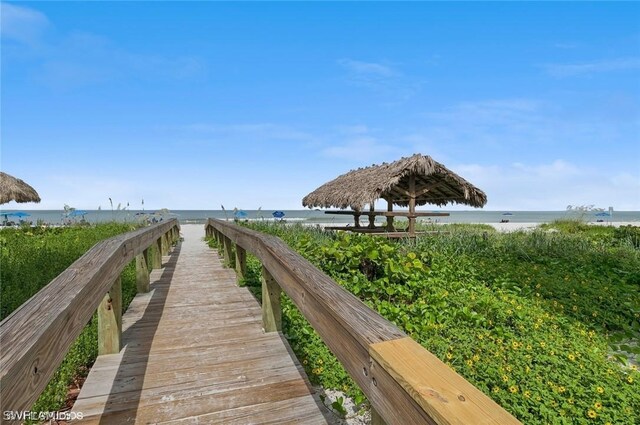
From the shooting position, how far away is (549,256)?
889cm

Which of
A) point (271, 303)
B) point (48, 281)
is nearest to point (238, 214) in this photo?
point (48, 281)

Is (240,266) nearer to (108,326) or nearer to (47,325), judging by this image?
(108,326)

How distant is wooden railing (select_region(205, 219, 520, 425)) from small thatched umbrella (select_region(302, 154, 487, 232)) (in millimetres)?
9575

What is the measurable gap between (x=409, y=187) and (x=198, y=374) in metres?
10.7

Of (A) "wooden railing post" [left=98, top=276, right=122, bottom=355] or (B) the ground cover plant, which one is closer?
(B) the ground cover plant

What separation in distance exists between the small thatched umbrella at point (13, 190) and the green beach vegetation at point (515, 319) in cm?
1707

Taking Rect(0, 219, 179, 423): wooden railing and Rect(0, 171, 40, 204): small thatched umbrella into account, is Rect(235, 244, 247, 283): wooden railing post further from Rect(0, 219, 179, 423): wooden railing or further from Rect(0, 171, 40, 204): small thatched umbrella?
Rect(0, 171, 40, 204): small thatched umbrella

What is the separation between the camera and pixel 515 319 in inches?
188

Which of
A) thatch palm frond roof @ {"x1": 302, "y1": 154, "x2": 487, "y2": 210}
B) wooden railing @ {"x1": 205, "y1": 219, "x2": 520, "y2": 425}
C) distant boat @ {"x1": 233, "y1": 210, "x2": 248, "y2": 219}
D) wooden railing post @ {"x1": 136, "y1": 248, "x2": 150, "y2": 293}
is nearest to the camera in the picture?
wooden railing @ {"x1": 205, "y1": 219, "x2": 520, "y2": 425}

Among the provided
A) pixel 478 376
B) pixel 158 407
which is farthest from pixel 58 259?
pixel 478 376

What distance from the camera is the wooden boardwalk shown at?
228 centimetres

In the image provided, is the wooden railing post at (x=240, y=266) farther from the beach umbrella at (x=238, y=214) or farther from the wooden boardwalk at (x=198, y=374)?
the beach umbrella at (x=238, y=214)

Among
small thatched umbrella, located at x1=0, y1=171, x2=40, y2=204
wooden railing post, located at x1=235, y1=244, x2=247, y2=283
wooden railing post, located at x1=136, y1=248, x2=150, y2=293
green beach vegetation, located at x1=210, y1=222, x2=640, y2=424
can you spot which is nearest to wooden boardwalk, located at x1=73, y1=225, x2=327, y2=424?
green beach vegetation, located at x1=210, y1=222, x2=640, y2=424

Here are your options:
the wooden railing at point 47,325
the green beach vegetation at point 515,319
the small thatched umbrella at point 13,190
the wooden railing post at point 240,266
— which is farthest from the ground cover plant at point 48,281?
the small thatched umbrella at point 13,190
